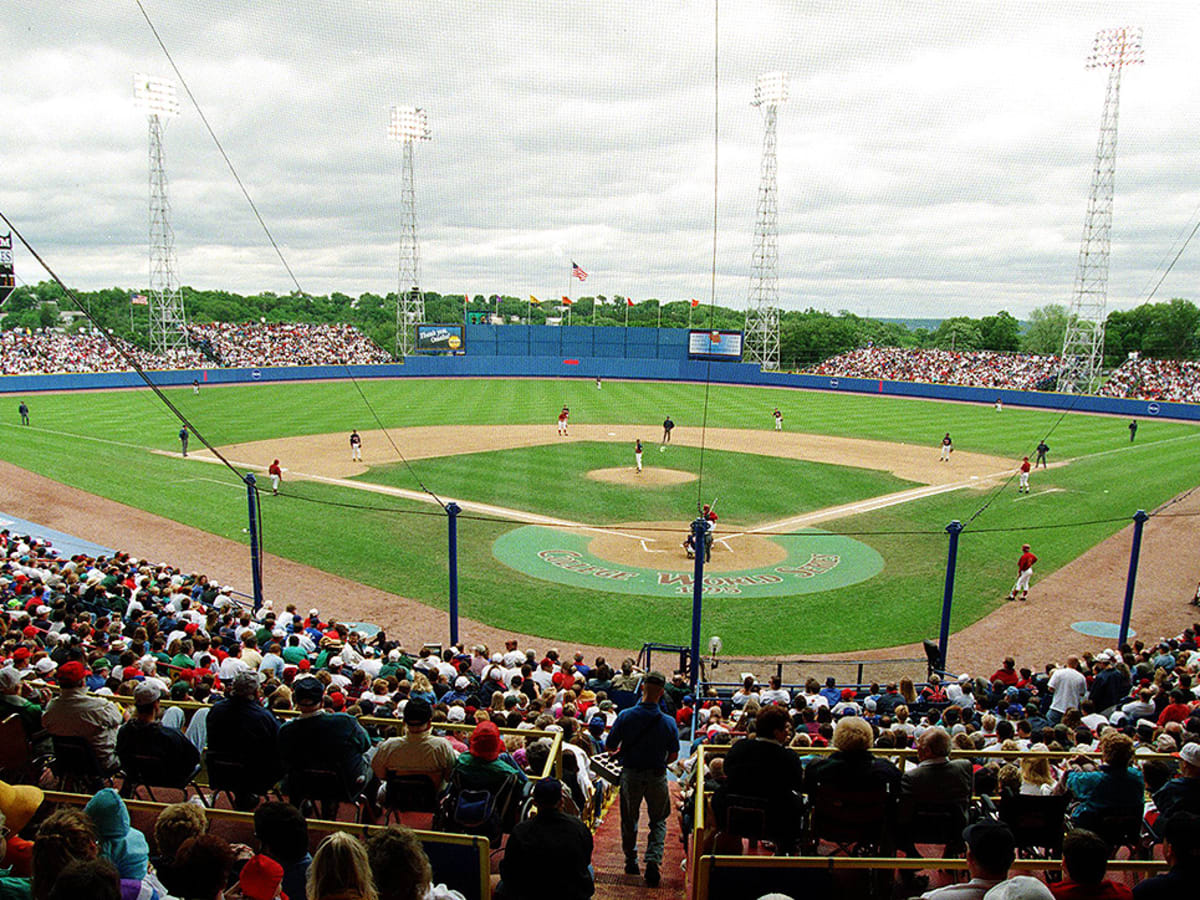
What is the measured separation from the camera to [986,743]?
8148mm

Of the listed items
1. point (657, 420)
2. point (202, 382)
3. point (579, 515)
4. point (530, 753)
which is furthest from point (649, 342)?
point (530, 753)

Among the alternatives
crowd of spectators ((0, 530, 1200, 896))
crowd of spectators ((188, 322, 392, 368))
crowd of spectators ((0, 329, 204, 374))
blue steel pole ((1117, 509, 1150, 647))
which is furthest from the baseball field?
crowd of spectators ((188, 322, 392, 368))

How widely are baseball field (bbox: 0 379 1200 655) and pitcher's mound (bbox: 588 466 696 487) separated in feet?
0.59

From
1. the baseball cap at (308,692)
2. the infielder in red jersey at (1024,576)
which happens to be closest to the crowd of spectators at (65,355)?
the infielder in red jersey at (1024,576)

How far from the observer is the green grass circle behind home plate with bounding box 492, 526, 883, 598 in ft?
61.4

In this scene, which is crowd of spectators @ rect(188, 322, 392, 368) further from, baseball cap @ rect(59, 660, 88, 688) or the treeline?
baseball cap @ rect(59, 660, 88, 688)

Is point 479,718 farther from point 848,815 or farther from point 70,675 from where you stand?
point 848,815

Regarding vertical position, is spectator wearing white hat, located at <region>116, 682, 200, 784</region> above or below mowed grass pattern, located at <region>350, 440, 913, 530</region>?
above

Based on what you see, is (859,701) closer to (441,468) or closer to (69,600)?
(69,600)

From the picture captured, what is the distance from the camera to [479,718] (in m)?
7.52

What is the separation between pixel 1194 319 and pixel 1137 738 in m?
96.5

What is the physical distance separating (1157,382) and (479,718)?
7134 centimetres

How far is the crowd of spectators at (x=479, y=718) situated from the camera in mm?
5148

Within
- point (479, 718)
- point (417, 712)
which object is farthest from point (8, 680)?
point (479, 718)
